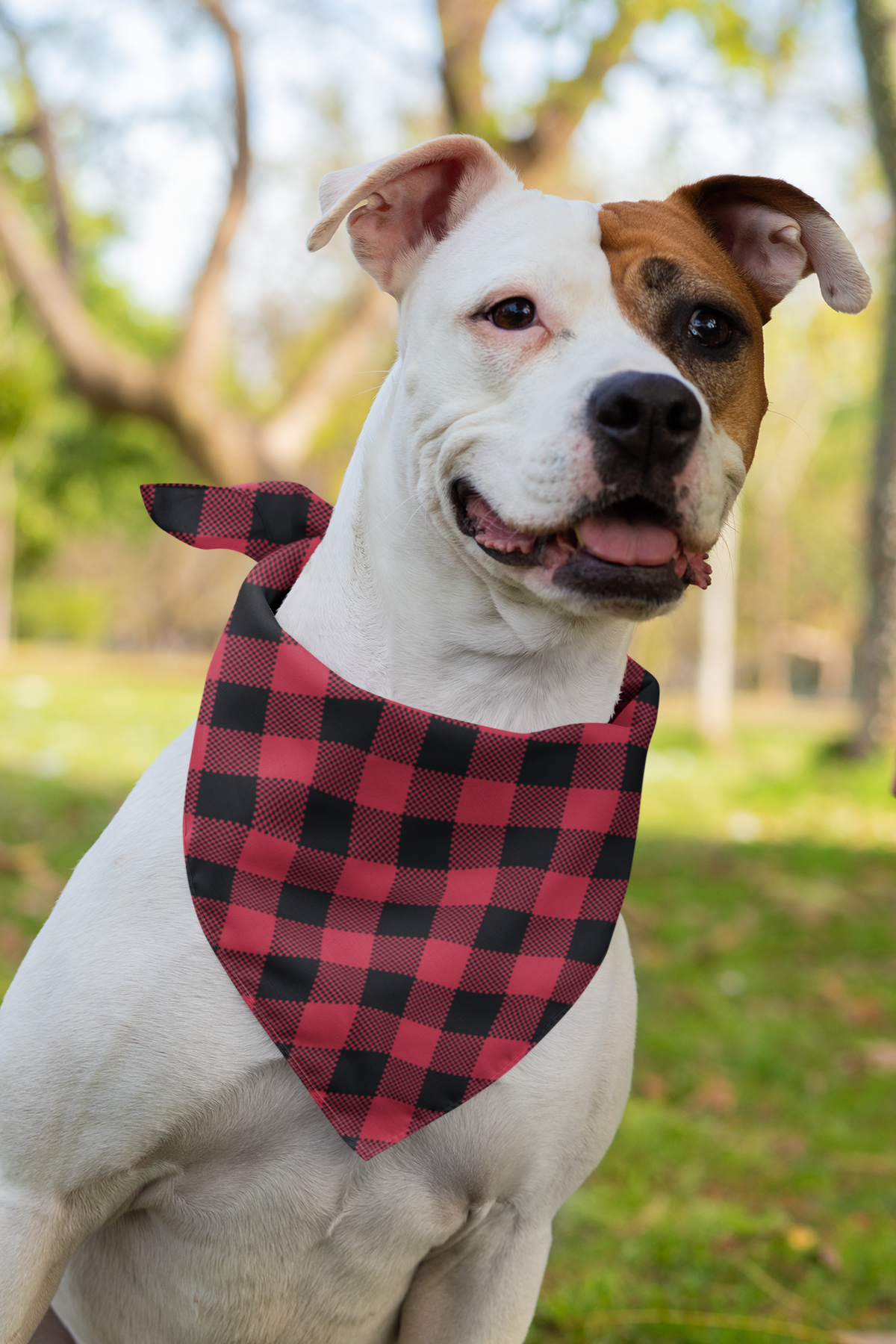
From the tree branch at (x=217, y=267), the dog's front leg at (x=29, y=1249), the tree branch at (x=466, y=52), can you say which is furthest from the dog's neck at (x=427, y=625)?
the tree branch at (x=217, y=267)

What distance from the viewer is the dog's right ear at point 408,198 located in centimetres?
201

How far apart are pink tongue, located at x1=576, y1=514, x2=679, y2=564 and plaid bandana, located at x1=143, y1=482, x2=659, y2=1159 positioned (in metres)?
0.35

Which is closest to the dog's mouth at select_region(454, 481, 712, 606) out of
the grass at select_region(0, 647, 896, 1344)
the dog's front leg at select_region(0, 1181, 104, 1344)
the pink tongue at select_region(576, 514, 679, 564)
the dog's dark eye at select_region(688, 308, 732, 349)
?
the pink tongue at select_region(576, 514, 679, 564)

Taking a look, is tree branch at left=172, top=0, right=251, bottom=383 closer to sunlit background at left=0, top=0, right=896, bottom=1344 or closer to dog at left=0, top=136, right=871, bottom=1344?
sunlit background at left=0, top=0, right=896, bottom=1344

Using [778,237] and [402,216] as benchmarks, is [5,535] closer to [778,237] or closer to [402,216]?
[402,216]

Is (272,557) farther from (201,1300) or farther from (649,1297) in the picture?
(649,1297)

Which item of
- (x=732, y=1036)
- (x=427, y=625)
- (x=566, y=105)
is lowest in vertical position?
(x=732, y=1036)

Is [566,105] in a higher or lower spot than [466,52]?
lower

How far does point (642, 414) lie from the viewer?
1706mm

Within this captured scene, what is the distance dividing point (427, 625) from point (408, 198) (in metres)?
0.80

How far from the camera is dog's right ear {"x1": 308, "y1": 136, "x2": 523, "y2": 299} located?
2.01 metres

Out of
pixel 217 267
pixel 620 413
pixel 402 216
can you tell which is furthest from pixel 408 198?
pixel 217 267

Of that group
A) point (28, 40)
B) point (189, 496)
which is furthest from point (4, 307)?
point (189, 496)

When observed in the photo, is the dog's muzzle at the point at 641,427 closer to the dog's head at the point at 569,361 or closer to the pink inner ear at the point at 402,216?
the dog's head at the point at 569,361
